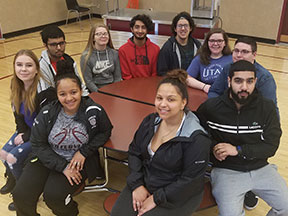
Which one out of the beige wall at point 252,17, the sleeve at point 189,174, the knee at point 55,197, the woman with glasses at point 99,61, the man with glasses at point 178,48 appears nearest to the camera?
the sleeve at point 189,174

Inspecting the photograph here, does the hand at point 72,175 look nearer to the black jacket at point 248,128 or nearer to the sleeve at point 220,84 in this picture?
the black jacket at point 248,128

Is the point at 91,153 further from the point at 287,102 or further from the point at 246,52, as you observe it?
the point at 287,102

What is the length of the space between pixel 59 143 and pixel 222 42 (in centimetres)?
183

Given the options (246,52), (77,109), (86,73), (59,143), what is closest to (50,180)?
(59,143)

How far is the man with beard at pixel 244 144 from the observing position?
2.07 meters

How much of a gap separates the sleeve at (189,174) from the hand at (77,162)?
65 centimetres

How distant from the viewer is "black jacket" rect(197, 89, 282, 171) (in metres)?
2.11

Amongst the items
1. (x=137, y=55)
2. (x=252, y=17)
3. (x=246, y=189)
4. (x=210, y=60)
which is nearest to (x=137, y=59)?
(x=137, y=55)

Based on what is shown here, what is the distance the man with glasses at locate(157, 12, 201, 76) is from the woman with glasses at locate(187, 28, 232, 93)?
366 millimetres

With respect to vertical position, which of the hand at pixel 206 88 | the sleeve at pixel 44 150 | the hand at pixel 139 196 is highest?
the hand at pixel 206 88

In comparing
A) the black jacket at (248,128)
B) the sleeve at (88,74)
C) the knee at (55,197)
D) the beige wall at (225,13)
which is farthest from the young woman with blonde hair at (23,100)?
the beige wall at (225,13)

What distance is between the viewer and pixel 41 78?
8.54 feet

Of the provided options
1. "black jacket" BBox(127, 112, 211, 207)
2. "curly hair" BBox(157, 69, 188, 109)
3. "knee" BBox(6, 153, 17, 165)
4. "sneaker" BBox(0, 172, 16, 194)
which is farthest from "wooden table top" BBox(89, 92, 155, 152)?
"sneaker" BBox(0, 172, 16, 194)

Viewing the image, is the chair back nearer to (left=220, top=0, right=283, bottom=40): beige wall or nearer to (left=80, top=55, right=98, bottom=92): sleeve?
(left=220, top=0, right=283, bottom=40): beige wall
